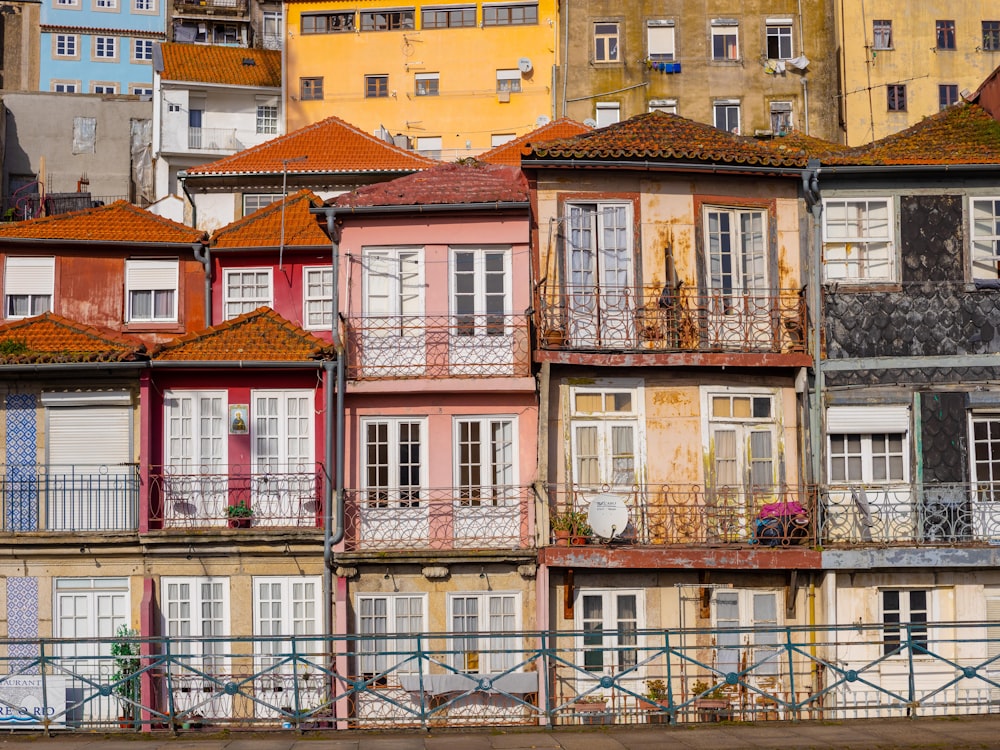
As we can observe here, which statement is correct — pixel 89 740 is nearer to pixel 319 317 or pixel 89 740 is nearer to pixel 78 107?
pixel 319 317

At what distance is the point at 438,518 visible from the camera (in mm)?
26656

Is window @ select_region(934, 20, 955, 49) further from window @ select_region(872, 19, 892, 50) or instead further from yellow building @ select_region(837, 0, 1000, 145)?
window @ select_region(872, 19, 892, 50)

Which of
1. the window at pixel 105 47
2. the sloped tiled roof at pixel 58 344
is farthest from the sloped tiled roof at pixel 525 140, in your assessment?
the window at pixel 105 47

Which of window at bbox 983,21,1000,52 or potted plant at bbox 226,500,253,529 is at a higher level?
window at bbox 983,21,1000,52

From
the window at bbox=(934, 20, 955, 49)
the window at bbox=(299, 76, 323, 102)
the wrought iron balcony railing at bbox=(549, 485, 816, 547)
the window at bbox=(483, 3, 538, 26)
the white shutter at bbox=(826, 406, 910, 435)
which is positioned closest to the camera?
the wrought iron balcony railing at bbox=(549, 485, 816, 547)

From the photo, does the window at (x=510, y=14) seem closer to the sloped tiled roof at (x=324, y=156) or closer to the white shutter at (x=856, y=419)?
the sloped tiled roof at (x=324, y=156)

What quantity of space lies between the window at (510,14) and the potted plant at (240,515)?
121ft

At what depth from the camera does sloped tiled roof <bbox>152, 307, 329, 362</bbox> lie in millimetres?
28016

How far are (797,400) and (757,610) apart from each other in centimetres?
388

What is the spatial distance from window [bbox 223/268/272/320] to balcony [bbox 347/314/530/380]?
23.3ft

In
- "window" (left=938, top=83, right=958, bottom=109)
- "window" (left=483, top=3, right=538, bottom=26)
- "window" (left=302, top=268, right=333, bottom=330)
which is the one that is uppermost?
"window" (left=483, top=3, right=538, bottom=26)

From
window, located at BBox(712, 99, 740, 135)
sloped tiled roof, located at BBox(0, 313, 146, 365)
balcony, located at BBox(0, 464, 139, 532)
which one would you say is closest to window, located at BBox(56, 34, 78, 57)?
window, located at BBox(712, 99, 740, 135)

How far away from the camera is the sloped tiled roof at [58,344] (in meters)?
27.5

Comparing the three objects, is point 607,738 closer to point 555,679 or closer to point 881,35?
point 555,679
